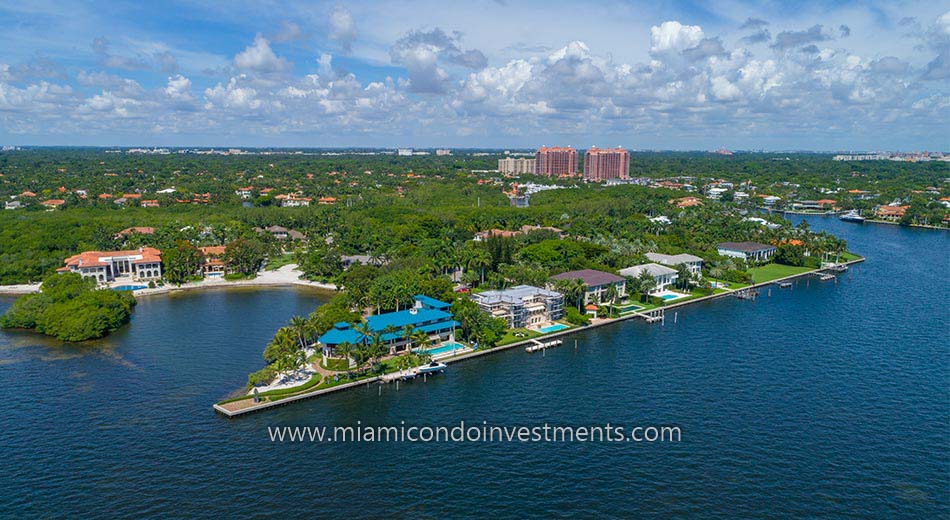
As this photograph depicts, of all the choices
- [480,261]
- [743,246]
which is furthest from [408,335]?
[743,246]

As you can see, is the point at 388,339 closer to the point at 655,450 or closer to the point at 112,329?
the point at 655,450

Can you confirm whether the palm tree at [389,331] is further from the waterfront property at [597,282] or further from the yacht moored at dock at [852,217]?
the yacht moored at dock at [852,217]

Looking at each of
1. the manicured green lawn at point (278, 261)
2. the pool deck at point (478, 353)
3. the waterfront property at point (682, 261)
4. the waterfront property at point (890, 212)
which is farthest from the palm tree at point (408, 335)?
the waterfront property at point (890, 212)

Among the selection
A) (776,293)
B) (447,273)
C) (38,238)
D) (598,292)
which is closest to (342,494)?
(598,292)

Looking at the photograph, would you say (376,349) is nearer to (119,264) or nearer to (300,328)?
(300,328)

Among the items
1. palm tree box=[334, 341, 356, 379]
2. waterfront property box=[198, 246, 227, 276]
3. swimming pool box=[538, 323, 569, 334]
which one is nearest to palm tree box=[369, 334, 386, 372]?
palm tree box=[334, 341, 356, 379]
